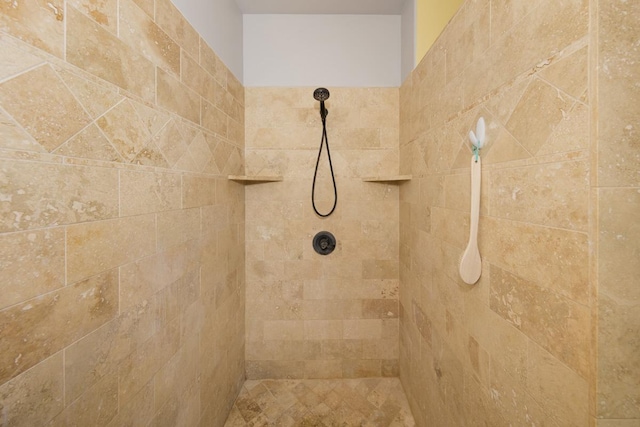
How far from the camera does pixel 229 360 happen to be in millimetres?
1611

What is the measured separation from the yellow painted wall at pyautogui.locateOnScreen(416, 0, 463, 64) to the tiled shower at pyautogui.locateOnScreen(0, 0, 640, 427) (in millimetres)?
285

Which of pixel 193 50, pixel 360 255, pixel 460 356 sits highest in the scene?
pixel 193 50

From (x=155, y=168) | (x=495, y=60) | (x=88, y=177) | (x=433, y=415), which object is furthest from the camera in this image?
(x=433, y=415)

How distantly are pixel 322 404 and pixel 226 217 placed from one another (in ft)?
4.71

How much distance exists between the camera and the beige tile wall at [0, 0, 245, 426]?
0.52 m

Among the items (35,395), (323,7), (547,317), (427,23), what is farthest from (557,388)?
(323,7)

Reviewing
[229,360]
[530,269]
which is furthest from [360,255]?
[530,269]

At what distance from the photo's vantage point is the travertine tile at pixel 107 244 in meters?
0.63

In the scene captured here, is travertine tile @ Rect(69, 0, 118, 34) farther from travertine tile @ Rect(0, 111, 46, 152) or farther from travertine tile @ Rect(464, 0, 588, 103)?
Answer: travertine tile @ Rect(464, 0, 588, 103)

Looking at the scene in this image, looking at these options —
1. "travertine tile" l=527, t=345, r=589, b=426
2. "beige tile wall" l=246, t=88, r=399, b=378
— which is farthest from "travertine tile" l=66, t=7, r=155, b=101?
"travertine tile" l=527, t=345, r=589, b=426

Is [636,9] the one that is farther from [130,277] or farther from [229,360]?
[229,360]

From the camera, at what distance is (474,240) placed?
874 mm

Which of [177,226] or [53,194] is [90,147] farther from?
[177,226]

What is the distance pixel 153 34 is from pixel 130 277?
0.87 m
